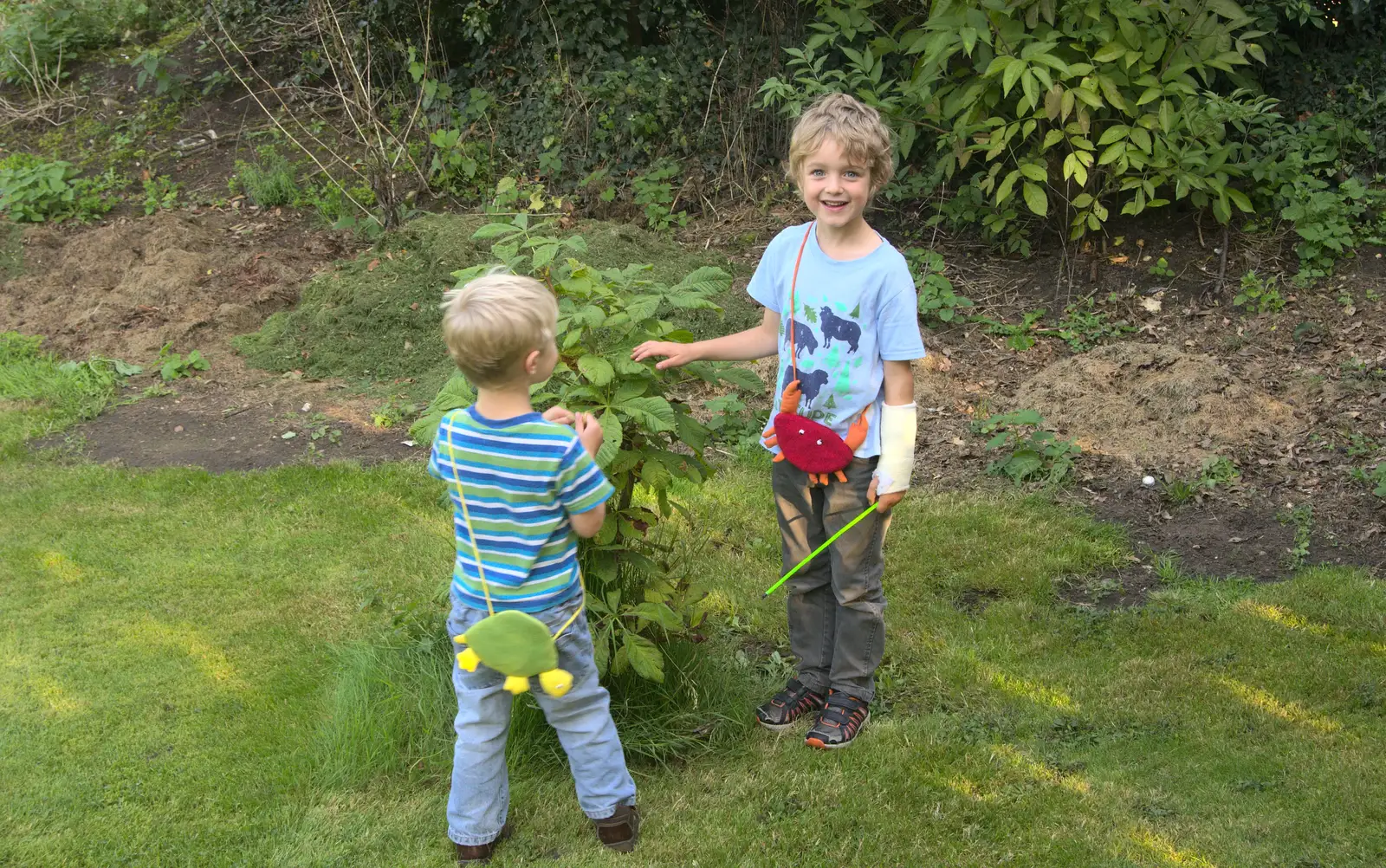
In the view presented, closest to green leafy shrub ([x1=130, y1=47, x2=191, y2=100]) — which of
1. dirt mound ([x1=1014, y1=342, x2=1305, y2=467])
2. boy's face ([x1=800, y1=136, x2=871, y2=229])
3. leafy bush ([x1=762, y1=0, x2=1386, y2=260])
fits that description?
leafy bush ([x1=762, y1=0, x2=1386, y2=260])

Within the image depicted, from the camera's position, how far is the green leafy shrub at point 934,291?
682 centimetres

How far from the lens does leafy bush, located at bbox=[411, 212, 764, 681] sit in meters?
3.19

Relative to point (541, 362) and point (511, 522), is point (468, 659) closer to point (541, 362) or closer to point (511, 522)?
point (511, 522)

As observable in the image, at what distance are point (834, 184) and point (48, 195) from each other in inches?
314

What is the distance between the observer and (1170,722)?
3574mm

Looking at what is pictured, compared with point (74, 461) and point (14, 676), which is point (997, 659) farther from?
point (74, 461)

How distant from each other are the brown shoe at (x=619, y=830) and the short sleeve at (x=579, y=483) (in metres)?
0.88

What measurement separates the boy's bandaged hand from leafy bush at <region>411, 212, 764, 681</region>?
0.49 m

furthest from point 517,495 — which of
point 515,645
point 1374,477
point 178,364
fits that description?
point 178,364

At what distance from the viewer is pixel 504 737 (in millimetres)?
2959

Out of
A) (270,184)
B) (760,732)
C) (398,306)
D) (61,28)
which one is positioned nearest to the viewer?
(760,732)

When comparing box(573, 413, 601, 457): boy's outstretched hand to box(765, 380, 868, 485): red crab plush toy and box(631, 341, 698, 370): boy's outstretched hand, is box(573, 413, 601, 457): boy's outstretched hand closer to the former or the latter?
box(631, 341, 698, 370): boy's outstretched hand

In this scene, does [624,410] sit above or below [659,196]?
above

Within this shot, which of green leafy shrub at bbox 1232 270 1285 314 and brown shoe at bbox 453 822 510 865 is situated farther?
green leafy shrub at bbox 1232 270 1285 314
